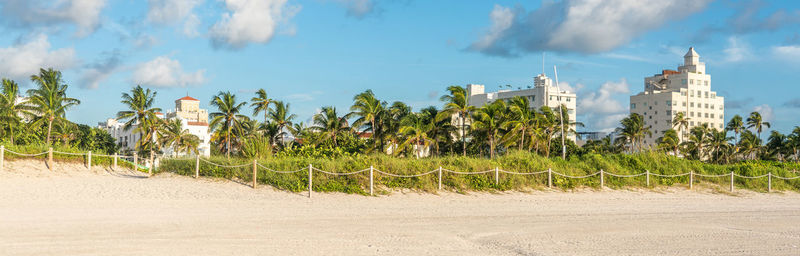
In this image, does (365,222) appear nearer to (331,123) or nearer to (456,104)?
(456,104)

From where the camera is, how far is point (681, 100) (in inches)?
4564

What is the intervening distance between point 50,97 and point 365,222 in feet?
129

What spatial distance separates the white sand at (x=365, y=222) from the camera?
31.3 feet

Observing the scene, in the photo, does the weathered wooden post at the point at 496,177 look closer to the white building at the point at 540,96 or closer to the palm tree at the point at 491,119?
the palm tree at the point at 491,119

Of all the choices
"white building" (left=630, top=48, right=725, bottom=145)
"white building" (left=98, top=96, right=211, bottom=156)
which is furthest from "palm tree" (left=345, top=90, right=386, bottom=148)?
"white building" (left=630, top=48, right=725, bottom=145)

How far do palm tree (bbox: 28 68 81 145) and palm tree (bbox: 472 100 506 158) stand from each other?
92.4 ft

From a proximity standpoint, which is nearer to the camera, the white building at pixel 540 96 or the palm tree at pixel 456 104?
the palm tree at pixel 456 104

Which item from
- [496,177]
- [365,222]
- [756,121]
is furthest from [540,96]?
[365,222]

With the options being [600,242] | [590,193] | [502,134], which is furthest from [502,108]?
[600,242]

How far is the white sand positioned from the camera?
9547 millimetres

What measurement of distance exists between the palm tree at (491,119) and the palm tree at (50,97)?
28166mm

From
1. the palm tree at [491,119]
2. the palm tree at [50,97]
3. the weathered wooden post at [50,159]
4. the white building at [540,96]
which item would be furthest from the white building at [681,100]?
the weathered wooden post at [50,159]

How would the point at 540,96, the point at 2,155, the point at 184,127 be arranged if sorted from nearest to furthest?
the point at 2,155 → the point at 184,127 → the point at 540,96

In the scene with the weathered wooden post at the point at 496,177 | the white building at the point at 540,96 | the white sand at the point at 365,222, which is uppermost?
the white building at the point at 540,96
